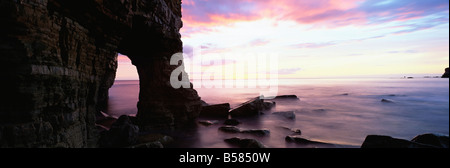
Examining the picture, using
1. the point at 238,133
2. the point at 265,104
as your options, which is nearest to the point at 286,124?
the point at 238,133

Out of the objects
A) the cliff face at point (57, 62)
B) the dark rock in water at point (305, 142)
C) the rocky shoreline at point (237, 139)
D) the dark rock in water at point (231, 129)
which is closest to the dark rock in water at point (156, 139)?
the rocky shoreline at point (237, 139)

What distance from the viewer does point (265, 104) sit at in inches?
838

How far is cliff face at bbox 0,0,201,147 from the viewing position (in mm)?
3801

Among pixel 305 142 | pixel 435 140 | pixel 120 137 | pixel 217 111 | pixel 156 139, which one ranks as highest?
pixel 435 140

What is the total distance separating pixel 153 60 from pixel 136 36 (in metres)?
2.23

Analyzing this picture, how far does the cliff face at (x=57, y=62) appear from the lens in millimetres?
3801

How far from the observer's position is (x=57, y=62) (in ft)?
15.3

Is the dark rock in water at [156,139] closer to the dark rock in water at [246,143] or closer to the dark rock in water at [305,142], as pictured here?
the dark rock in water at [246,143]

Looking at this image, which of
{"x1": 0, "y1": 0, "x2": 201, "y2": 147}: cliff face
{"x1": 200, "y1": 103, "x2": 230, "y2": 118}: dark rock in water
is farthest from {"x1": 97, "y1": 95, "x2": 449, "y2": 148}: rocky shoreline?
{"x1": 200, "y1": 103, "x2": 230, "y2": 118}: dark rock in water

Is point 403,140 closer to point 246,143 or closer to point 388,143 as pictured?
point 388,143

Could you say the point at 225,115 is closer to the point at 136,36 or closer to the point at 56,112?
the point at 136,36

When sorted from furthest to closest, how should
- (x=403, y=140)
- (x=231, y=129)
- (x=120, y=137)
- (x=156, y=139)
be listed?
1. (x=231, y=129)
2. (x=156, y=139)
3. (x=120, y=137)
4. (x=403, y=140)

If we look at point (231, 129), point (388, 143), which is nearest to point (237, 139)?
point (231, 129)
